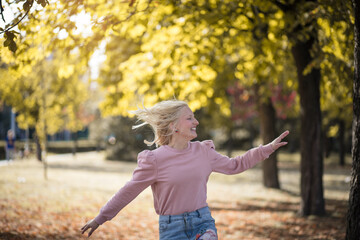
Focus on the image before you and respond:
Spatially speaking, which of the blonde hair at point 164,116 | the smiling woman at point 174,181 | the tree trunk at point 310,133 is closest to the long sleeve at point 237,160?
the smiling woman at point 174,181

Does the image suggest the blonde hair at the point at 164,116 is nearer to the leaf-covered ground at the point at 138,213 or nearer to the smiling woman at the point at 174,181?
the smiling woman at the point at 174,181

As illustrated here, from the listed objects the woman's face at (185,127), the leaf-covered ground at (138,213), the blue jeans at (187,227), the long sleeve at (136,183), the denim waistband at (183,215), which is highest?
the woman's face at (185,127)

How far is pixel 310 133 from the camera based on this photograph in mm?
8492

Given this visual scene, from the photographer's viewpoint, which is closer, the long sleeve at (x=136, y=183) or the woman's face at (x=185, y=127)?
the long sleeve at (x=136, y=183)

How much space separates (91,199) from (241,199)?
460cm

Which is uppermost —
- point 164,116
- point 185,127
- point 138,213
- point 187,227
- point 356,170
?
point 164,116

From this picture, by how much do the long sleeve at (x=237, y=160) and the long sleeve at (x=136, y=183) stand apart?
1.93 feet

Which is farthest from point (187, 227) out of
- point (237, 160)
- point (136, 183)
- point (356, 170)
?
point (356, 170)

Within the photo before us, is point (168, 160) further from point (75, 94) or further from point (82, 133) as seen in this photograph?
point (82, 133)

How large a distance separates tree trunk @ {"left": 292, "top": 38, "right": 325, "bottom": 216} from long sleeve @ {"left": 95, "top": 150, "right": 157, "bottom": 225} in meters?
6.00

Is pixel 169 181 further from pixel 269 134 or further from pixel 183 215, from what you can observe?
pixel 269 134

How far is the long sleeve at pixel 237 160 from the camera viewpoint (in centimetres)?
358

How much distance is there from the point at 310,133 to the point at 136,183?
240 inches

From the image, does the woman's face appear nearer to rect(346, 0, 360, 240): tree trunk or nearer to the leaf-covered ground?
rect(346, 0, 360, 240): tree trunk
